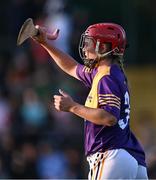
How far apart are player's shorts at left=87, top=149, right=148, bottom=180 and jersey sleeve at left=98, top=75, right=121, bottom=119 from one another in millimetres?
409

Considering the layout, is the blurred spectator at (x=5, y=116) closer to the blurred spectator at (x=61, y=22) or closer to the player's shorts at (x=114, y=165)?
the blurred spectator at (x=61, y=22)

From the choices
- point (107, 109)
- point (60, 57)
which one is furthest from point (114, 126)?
point (60, 57)

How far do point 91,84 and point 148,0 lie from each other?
856cm

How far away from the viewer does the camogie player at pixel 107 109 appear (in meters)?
7.84

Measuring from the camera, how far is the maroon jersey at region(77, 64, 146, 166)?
7855mm

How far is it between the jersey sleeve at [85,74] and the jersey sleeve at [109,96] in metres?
0.59

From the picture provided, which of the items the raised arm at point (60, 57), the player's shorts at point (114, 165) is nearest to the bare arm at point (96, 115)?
the player's shorts at point (114, 165)

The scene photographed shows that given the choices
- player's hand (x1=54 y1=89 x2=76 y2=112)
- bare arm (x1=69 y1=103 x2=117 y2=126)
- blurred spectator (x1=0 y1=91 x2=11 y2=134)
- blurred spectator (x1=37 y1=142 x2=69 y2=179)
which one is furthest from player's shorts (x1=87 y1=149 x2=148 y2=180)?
blurred spectator (x1=0 y1=91 x2=11 y2=134)

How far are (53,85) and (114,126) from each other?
688 cm

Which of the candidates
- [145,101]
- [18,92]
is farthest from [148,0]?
[18,92]

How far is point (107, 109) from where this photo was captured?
7.80 metres

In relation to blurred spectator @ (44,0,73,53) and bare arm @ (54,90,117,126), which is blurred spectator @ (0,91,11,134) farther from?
bare arm @ (54,90,117,126)

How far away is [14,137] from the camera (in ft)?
46.3

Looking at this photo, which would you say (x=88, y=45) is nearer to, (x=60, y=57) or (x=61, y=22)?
(x=60, y=57)
